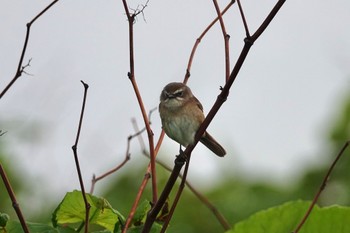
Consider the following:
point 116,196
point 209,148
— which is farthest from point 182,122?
point 116,196

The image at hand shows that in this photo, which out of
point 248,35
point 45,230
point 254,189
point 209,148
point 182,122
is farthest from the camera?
point 254,189

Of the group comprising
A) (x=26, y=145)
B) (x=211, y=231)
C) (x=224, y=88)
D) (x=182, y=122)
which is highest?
(x=224, y=88)

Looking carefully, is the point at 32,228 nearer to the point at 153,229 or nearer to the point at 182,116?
the point at 153,229

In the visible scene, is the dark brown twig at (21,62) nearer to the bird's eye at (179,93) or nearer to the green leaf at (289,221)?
the green leaf at (289,221)

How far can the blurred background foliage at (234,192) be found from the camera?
5645 mm

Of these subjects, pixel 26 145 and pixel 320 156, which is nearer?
pixel 26 145

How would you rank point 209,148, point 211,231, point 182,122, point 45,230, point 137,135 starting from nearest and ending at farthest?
1. point 45,230
2. point 137,135
3. point 182,122
4. point 209,148
5. point 211,231

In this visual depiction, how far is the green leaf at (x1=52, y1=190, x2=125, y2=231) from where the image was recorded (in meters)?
2.33

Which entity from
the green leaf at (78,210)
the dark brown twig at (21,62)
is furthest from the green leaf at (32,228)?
the dark brown twig at (21,62)

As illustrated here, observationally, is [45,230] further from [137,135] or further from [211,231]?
[211,231]

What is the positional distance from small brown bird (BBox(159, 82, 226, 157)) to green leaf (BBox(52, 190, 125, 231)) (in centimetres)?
103

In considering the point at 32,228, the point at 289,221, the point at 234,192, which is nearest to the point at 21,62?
the point at 32,228

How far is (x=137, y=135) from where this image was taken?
283cm

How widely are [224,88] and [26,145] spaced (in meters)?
3.45
